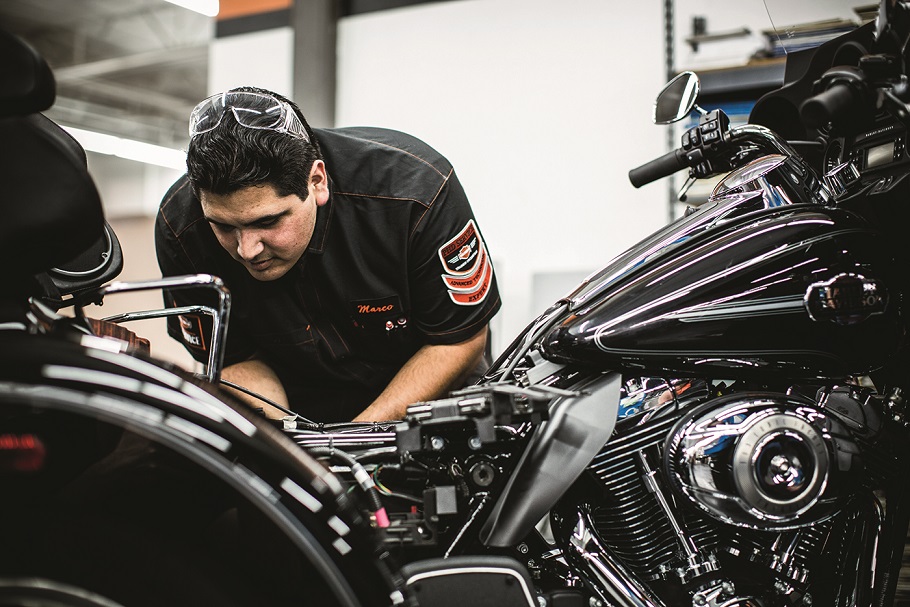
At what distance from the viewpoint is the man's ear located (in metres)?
1.40

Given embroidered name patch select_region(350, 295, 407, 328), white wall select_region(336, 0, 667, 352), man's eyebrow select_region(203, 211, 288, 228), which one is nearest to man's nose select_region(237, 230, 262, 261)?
man's eyebrow select_region(203, 211, 288, 228)

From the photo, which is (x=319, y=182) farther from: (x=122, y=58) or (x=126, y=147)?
(x=122, y=58)

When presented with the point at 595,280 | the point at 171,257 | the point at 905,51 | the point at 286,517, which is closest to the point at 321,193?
the point at 171,257

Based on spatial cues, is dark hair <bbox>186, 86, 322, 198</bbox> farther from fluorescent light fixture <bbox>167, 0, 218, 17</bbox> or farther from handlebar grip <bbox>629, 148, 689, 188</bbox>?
fluorescent light fixture <bbox>167, 0, 218, 17</bbox>

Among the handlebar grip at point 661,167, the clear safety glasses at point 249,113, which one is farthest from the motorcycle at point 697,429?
the clear safety glasses at point 249,113

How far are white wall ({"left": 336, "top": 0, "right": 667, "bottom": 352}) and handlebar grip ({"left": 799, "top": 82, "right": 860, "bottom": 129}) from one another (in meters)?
2.59

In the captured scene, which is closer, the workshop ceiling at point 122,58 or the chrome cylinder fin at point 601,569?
the chrome cylinder fin at point 601,569

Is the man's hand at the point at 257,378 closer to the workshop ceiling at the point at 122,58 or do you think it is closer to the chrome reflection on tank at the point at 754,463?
the chrome reflection on tank at the point at 754,463

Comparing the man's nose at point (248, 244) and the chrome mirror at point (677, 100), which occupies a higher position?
the chrome mirror at point (677, 100)

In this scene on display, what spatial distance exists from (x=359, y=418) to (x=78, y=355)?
76 cm

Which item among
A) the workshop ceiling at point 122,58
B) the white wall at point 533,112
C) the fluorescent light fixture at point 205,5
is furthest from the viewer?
the workshop ceiling at point 122,58

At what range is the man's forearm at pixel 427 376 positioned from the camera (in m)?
1.36

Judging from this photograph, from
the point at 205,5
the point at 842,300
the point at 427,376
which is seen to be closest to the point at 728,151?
the point at 842,300

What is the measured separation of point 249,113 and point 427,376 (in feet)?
1.99
